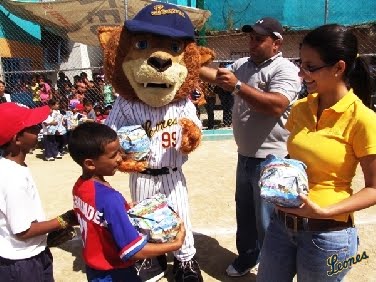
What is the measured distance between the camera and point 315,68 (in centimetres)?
190

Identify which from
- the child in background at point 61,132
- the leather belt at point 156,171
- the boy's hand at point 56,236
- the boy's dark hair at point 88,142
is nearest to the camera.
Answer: the boy's dark hair at point 88,142

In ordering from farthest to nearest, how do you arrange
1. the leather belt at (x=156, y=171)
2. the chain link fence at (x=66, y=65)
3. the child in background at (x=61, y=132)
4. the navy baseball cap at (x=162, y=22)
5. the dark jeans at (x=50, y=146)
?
the chain link fence at (x=66, y=65), the child in background at (x=61, y=132), the dark jeans at (x=50, y=146), the leather belt at (x=156, y=171), the navy baseball cap at (x=162, y=22)

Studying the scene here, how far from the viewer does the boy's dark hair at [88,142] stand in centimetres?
198

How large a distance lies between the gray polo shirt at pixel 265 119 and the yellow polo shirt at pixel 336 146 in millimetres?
998

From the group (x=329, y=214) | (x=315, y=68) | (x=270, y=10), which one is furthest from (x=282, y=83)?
(x=270, y=10)

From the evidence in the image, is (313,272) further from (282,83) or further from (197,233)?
(197,233)

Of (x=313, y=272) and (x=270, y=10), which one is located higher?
(x=270, y=10)

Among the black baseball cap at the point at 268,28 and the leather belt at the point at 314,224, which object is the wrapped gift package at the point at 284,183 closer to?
the leather belt at the point at 314,224

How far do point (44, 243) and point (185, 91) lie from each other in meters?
1.44

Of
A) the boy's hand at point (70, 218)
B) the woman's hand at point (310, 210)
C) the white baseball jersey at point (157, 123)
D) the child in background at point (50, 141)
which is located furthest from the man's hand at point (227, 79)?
the child in background at point (50, 141)

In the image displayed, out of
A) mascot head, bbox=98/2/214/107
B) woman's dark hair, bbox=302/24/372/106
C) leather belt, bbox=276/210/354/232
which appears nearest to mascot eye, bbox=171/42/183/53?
mascot head, bbox=98/2/214/107

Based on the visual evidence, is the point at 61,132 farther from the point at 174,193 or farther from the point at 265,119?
the point at 265,119

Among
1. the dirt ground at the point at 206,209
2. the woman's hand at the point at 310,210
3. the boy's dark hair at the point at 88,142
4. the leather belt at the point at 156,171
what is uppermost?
the boy's dark hair at the point at 88,142

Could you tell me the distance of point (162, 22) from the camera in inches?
112
